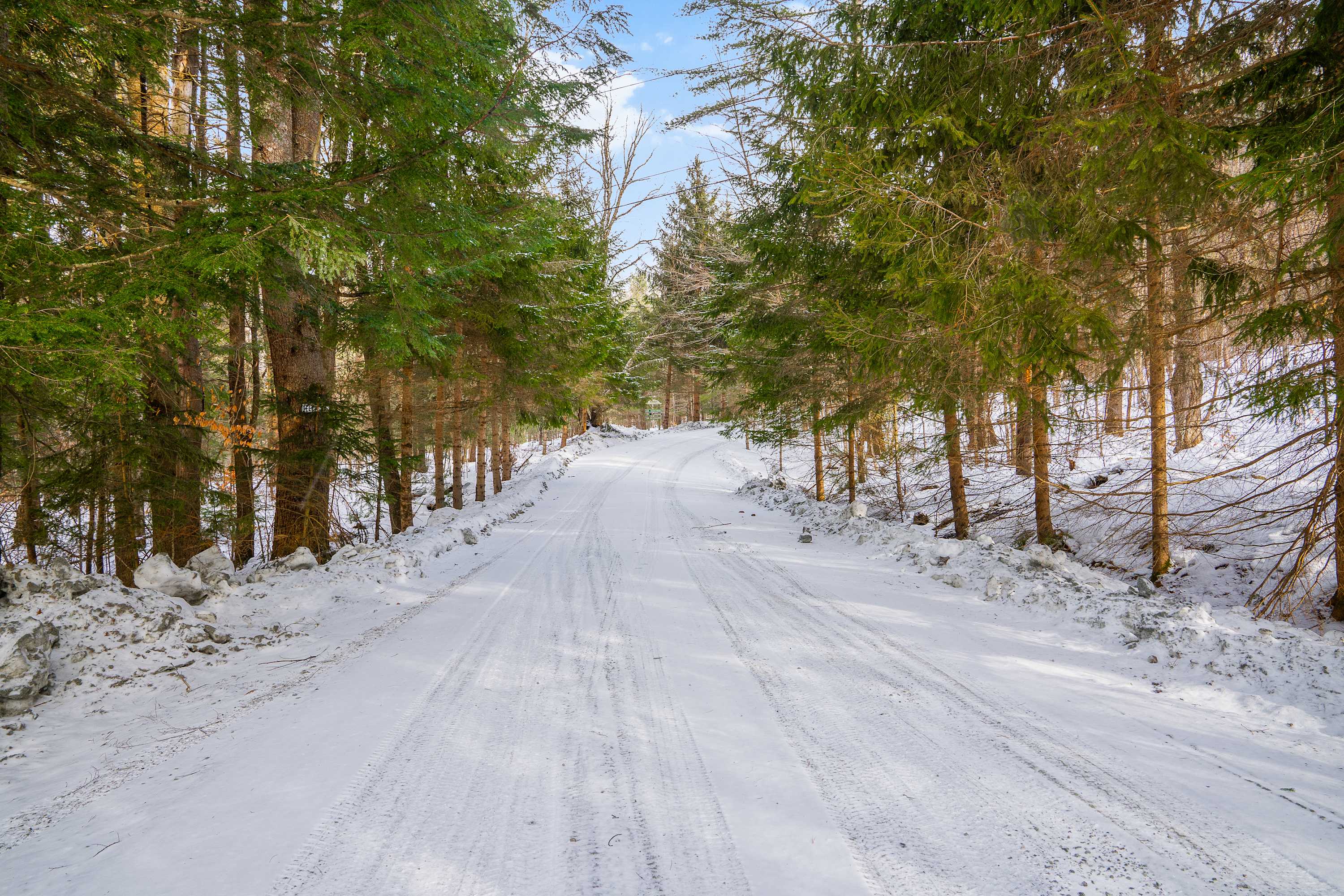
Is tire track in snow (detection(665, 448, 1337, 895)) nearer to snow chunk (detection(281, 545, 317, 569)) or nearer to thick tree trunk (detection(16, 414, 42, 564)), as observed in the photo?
snow chunk (detection(281, 545, 317, 569))

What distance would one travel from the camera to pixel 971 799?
2.59m

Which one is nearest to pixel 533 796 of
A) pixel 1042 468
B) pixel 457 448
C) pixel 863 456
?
pixel 1042 468

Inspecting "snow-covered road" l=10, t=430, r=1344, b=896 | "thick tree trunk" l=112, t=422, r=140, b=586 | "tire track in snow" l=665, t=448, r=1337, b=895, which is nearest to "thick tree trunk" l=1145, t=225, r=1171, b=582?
"snow-covered road" l=10, t=430, r=1344, b=896

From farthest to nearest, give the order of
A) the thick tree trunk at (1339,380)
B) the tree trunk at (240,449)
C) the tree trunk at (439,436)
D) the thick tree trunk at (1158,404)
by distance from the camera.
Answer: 1. the tree trunk at (439,436)
2. the tree trunk at (240,449)
3. the thick tree trunk at (1158,404)
4. the thick tree trunk at (1339,380)

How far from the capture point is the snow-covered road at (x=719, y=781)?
7.10ft

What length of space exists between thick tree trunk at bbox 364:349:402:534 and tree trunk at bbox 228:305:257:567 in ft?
5.15

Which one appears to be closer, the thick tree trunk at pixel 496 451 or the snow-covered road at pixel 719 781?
the snow-covered road at pixel 719 781

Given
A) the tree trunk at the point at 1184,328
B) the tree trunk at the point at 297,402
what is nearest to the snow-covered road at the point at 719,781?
the tree trunk at the point at 1184,328

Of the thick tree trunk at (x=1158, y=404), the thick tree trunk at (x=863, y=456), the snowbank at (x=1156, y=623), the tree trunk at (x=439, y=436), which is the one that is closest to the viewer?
the snowbank at (x=1156, y=623)

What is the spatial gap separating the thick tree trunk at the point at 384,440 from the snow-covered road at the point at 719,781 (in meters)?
4.22

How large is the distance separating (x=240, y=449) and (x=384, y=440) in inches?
70.1

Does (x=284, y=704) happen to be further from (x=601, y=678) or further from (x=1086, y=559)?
(x=1086, y=559)

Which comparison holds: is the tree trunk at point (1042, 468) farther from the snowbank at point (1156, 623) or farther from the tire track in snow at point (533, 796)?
the tire track in snow at point (533, 796)

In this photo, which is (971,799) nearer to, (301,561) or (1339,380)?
(1339,380)
